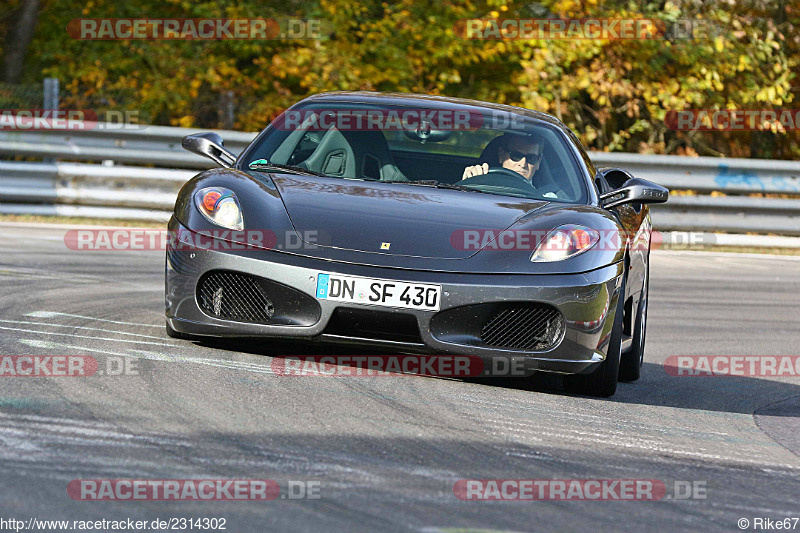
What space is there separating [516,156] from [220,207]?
173 centimetres

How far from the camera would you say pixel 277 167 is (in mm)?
6367

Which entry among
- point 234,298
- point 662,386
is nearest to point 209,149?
point 234,298

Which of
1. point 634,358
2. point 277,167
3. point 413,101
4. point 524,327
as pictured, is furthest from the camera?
point 413,101

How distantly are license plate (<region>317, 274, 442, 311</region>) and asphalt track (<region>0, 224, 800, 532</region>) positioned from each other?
1.10 feet

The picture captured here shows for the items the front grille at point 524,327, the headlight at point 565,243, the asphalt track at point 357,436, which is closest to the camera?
the asphalt track at point 357,436

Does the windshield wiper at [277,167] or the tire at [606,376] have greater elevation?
the windshield wiper at [277,167]

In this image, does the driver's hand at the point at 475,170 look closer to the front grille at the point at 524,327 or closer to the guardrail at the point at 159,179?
the front grille at the point at 524,327

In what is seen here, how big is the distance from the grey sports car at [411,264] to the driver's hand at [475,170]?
8 cm

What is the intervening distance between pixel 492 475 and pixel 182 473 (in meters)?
0.90

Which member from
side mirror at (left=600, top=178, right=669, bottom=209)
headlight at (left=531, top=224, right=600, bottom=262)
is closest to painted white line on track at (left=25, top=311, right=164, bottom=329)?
headlight at (left=531, top=224, right=600, bottom=262)

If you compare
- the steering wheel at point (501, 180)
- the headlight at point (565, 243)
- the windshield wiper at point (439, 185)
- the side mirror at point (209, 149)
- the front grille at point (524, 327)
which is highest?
the side mirror at point (209, 149)

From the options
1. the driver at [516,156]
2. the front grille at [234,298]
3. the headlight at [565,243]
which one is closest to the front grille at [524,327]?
the headlight at [565,243]

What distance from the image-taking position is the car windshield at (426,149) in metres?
6.40

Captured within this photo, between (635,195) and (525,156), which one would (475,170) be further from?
(635,195)
